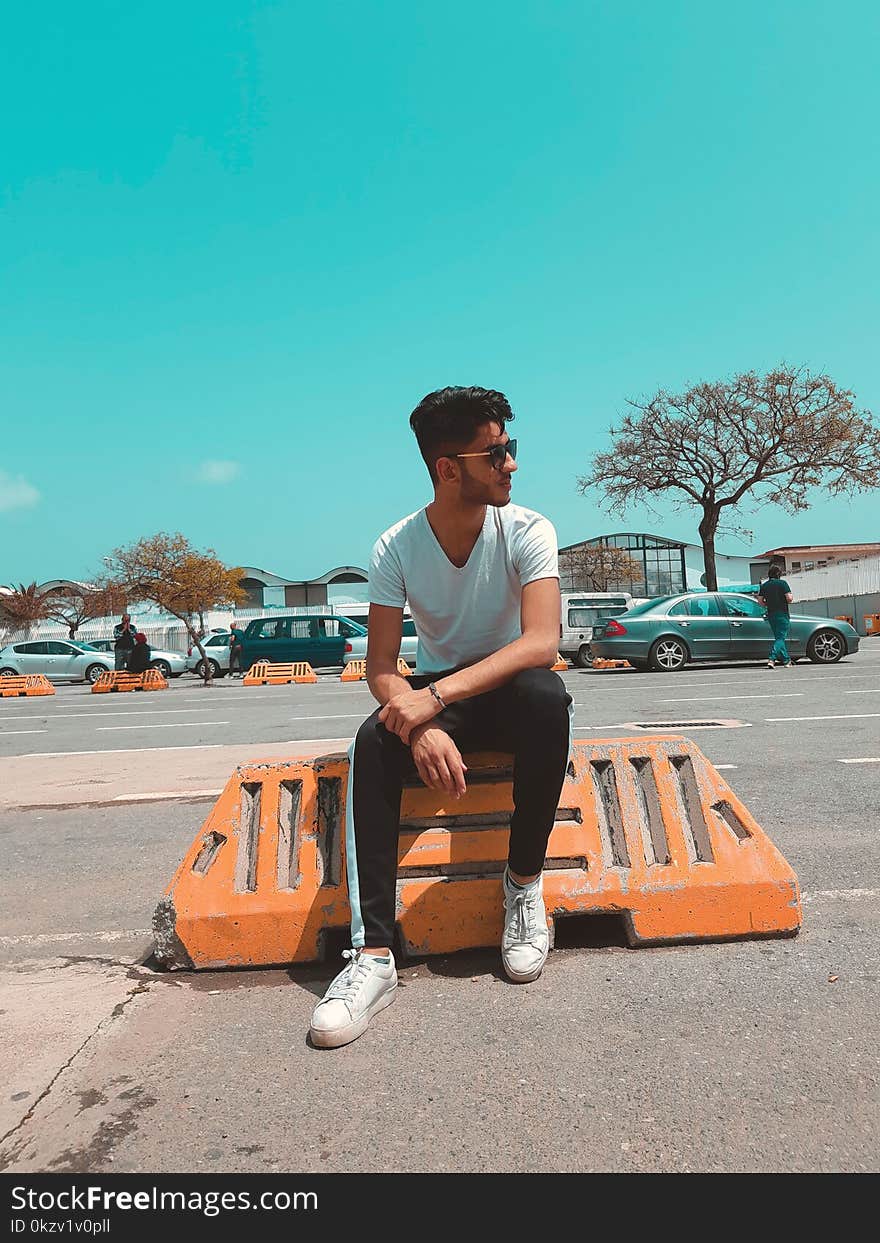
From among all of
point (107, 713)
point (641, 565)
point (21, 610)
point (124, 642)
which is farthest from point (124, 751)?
point (641, 565)

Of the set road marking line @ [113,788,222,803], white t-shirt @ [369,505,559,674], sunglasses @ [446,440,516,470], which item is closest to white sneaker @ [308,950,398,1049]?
white t-shirt @ [369,505,559,674]

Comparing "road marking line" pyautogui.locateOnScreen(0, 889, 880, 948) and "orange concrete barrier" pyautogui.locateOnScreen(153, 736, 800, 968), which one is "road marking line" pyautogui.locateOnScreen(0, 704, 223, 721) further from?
"orange concrete barrier" pyautogui.locateOnScreen(153, 736, 800, 968)

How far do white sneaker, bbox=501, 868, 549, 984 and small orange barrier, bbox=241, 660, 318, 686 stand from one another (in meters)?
20.0

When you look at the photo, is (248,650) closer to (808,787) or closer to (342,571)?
(808,787)

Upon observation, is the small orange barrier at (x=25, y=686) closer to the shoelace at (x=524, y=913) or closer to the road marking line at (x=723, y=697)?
the road marking line at (x=723, y=697)

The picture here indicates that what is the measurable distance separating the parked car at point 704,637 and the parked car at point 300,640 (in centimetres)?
1021

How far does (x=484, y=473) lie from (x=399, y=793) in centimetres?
101

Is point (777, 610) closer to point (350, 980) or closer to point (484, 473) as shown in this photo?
point (484, 473)

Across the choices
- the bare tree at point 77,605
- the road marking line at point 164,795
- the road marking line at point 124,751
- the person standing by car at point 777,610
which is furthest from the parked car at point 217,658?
the bare tree at point 77,605

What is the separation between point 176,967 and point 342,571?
62.0m

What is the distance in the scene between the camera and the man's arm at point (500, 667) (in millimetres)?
2635

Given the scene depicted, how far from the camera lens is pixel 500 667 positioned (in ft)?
8.89

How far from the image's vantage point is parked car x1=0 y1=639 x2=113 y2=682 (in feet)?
96.2
